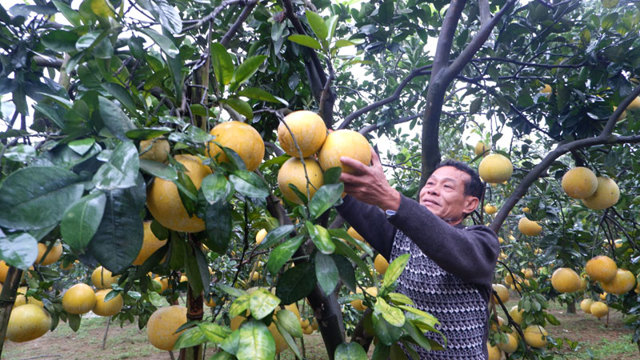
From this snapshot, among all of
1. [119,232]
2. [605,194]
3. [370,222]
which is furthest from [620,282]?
[119,232]

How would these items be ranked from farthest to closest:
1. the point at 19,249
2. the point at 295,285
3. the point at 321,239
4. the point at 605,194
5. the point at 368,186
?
the point at 605,194 → the point at 368,186 → the point at 295,285 → the point at 321,239 → the point at 19,249

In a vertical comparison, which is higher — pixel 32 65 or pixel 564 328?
pixel 32 65

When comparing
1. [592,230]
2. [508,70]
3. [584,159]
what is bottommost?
[592,230]

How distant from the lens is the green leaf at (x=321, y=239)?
0.68 m

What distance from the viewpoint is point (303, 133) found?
101 centimetres

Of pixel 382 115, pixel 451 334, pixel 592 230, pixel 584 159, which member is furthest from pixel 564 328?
pixel 451 334

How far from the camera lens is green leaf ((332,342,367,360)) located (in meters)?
0.83

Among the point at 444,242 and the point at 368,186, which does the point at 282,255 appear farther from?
the point at 444,242

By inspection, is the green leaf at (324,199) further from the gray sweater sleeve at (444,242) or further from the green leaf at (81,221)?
the gray sweater sleeve at (444,242)

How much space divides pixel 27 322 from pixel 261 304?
2.00 metres

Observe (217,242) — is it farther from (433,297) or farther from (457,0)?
(457,0)

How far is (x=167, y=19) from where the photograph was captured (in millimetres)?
797

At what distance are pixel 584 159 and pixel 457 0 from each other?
163 cm

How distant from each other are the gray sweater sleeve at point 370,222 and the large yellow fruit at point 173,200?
0.99 m
